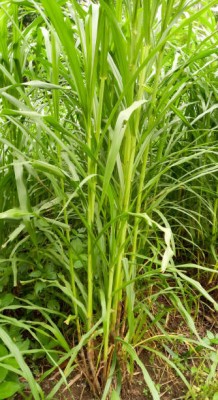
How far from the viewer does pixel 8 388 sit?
2.08 feet

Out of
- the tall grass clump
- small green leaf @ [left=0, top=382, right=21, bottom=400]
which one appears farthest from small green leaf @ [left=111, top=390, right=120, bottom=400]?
small green leaf @ [left=0, top=382, right=21, bottom=400]

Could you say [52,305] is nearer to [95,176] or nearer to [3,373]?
[3,373]

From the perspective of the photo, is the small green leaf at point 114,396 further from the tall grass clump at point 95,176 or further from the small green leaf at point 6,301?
the small green leaf at point 6,301

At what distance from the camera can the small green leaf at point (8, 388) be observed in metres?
0.62

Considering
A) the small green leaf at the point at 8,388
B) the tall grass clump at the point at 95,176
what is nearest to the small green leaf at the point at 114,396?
the tall grass clump at the point at 95,176

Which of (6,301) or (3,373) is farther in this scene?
(6,301)

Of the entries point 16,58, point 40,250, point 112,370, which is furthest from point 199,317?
point 16,58

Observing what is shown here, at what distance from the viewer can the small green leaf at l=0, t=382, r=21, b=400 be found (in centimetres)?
62

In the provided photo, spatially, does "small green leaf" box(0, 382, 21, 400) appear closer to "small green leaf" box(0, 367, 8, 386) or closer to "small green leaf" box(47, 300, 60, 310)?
"small green leaf" box(0, 367, 8, 386)

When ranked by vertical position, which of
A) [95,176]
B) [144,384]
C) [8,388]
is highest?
[95,176]

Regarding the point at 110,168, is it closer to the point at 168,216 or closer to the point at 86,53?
the point at 86,53

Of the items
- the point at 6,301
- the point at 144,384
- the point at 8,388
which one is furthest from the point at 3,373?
the point at 144,384

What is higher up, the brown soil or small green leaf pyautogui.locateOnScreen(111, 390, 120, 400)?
small green leaf pyautogui.locateOnScreen(111, 390, 120, 400)

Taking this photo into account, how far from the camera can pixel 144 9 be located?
1.83 ft
